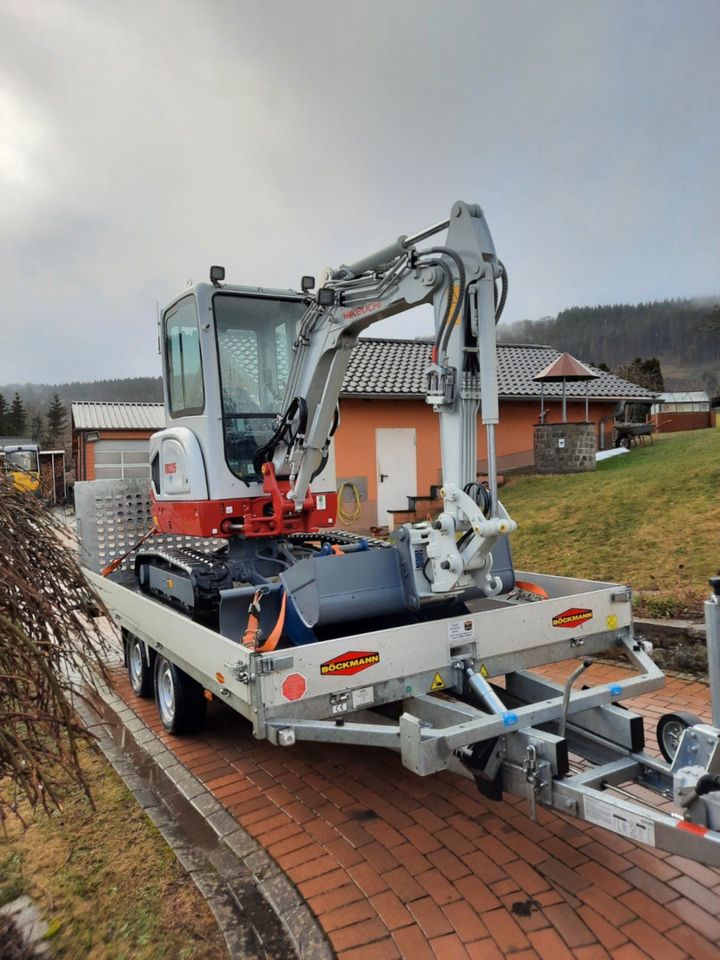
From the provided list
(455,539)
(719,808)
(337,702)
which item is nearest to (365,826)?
(337,702)

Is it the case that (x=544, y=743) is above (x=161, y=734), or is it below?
above

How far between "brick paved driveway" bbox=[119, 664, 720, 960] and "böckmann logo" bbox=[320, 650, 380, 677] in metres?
1.01

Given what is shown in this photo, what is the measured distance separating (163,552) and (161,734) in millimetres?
1732

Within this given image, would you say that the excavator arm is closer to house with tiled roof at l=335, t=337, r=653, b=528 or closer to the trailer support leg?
the trailer support leg

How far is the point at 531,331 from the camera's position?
67.8 meters

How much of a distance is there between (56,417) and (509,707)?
8089cm

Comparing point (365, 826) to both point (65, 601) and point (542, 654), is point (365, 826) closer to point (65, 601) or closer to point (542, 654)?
point (542, 654)

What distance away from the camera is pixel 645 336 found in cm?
7562

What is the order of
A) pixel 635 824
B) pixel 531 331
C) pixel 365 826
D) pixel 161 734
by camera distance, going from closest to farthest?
1. pixel 635 824
2. pixel 365 826
3. pixel 161 734
4. pixel 531 331

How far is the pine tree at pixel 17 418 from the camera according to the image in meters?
72.2

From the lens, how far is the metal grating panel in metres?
7.55

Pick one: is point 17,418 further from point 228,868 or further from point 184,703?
point 228,868

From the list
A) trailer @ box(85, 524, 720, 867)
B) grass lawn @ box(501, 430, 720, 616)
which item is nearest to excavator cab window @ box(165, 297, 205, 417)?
trailer @ box(85, 524, 720, 867)

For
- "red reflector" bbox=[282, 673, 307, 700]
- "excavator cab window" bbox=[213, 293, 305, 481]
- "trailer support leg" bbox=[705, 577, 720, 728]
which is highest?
"excavator cab window" bbox=[213, 293, 305, 481]
